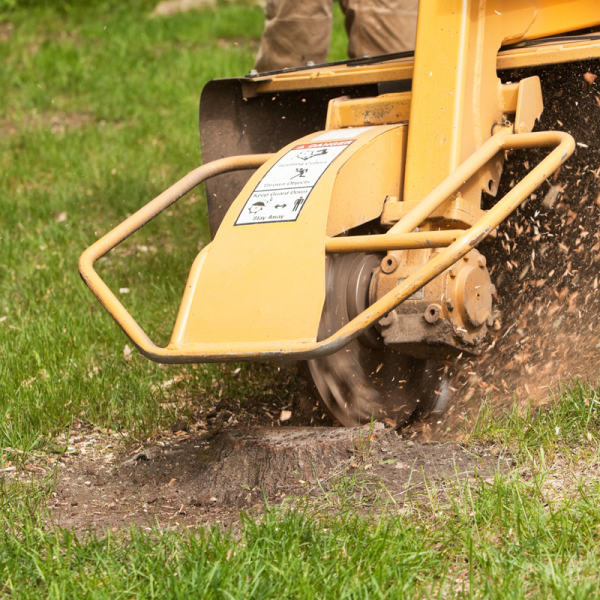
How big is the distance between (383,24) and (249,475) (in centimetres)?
262

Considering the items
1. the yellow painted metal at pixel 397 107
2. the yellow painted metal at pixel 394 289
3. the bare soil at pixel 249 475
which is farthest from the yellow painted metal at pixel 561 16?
the bare soil at pixel 249 475

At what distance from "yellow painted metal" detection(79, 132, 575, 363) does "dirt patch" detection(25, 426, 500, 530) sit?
41 centimetres

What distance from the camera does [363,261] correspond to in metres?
2.27

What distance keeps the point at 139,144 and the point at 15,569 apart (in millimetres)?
4094

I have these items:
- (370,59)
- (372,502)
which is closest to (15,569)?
(372,502)

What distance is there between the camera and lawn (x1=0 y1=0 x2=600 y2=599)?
63.6 inches

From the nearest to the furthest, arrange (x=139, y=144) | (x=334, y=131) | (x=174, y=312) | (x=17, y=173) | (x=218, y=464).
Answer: (x=218, y=464) → (x=334, y=131) → (x=174, y=312) → (x=17, y=173) → (x=139, y=144)

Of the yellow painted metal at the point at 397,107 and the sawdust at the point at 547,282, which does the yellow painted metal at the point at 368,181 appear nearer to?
the yellow painted metal at the point at 397,107

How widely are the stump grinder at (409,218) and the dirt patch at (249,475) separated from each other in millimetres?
232

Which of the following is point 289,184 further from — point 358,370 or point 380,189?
point 358,370

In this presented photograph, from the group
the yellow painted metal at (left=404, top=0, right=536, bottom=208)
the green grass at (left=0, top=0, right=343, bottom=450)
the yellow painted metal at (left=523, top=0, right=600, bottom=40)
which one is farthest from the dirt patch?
the yellow painted metal at (left=523, top=0, right=600, bottom=40)

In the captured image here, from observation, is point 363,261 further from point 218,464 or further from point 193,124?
point 193,124

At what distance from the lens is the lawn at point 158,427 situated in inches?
63.6

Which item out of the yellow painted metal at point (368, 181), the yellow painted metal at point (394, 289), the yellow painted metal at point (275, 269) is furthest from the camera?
the yellow painted metal at point (368, 181)
